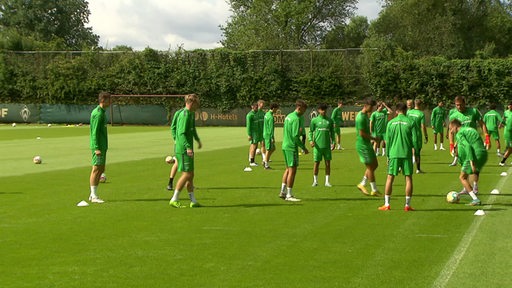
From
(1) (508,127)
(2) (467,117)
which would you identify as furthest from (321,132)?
(1) (508,127)

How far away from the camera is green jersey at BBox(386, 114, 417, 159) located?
47.3 ft

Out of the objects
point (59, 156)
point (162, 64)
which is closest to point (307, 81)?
point (162, 64)

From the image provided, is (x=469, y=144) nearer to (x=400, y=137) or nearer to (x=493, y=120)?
(x=400, y=137)

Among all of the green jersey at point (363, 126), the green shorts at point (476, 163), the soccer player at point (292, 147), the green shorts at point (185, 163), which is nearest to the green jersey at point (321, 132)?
the green jersey at point (363, 126)

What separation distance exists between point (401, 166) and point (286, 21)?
2991 inches

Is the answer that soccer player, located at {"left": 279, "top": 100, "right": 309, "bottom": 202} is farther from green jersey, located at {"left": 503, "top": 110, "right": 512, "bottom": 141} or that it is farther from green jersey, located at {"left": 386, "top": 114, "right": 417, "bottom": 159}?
green jersey, located at {"left": 503, "top": 110, "right": 512, "bottom": 141}

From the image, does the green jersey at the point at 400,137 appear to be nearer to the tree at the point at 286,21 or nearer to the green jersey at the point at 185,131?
the green jersey at the point at 185,131

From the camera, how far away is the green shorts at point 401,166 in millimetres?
14406

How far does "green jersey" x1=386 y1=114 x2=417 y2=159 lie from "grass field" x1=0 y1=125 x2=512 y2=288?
1.08 metres

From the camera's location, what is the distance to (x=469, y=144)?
1527 cm

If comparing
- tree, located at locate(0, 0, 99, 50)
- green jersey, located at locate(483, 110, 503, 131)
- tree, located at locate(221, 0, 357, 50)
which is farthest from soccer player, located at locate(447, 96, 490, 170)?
tree, located at locate(0, 0, 99, 50)

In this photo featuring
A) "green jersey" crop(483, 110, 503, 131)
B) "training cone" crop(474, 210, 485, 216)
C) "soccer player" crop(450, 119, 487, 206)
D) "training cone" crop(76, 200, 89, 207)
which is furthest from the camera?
Result: "green jersey" crop(483, 110, 503, 131)

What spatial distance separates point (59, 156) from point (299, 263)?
67.3 feet

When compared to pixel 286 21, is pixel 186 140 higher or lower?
lower
